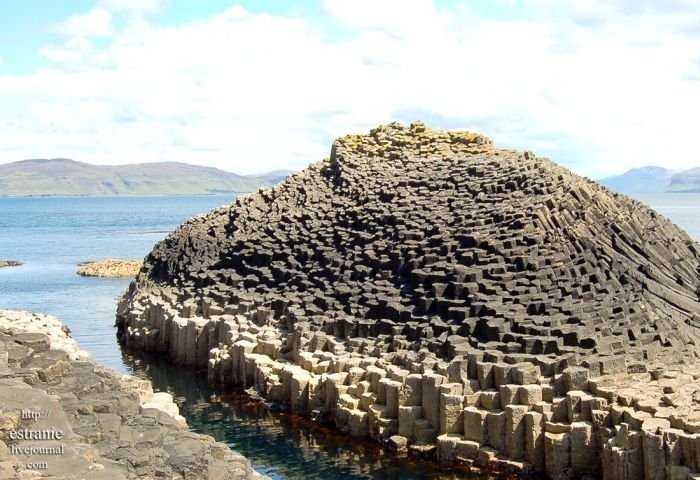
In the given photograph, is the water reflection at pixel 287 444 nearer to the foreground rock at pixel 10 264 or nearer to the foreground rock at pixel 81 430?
the foreground rock at pixel 81 430

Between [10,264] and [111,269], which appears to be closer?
[111,269]

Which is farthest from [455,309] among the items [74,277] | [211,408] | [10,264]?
[10,264]

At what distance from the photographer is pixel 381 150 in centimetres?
3403

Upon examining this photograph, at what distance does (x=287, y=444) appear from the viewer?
19.2 m

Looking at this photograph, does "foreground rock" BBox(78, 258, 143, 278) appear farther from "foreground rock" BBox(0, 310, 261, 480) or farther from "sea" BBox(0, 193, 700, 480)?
"foreground rock" BBox(0, 310, 261, 480)

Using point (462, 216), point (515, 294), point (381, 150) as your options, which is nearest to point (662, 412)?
point (515, 294)

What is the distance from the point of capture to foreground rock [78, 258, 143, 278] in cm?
5647

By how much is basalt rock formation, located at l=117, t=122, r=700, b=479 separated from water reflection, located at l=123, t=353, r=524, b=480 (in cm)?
39

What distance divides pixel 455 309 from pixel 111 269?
41.4 metres

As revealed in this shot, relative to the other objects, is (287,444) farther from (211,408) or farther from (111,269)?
(111,269)

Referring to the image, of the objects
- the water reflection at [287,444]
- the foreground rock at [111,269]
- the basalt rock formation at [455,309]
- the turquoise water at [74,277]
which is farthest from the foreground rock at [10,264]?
the water reflection at [287,444]

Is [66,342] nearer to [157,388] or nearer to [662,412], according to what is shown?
[157,388]

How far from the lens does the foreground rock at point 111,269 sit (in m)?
56.5

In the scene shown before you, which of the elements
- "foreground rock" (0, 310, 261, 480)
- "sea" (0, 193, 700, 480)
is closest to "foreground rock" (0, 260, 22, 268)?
"sea" (0, 193, 700, 480)
